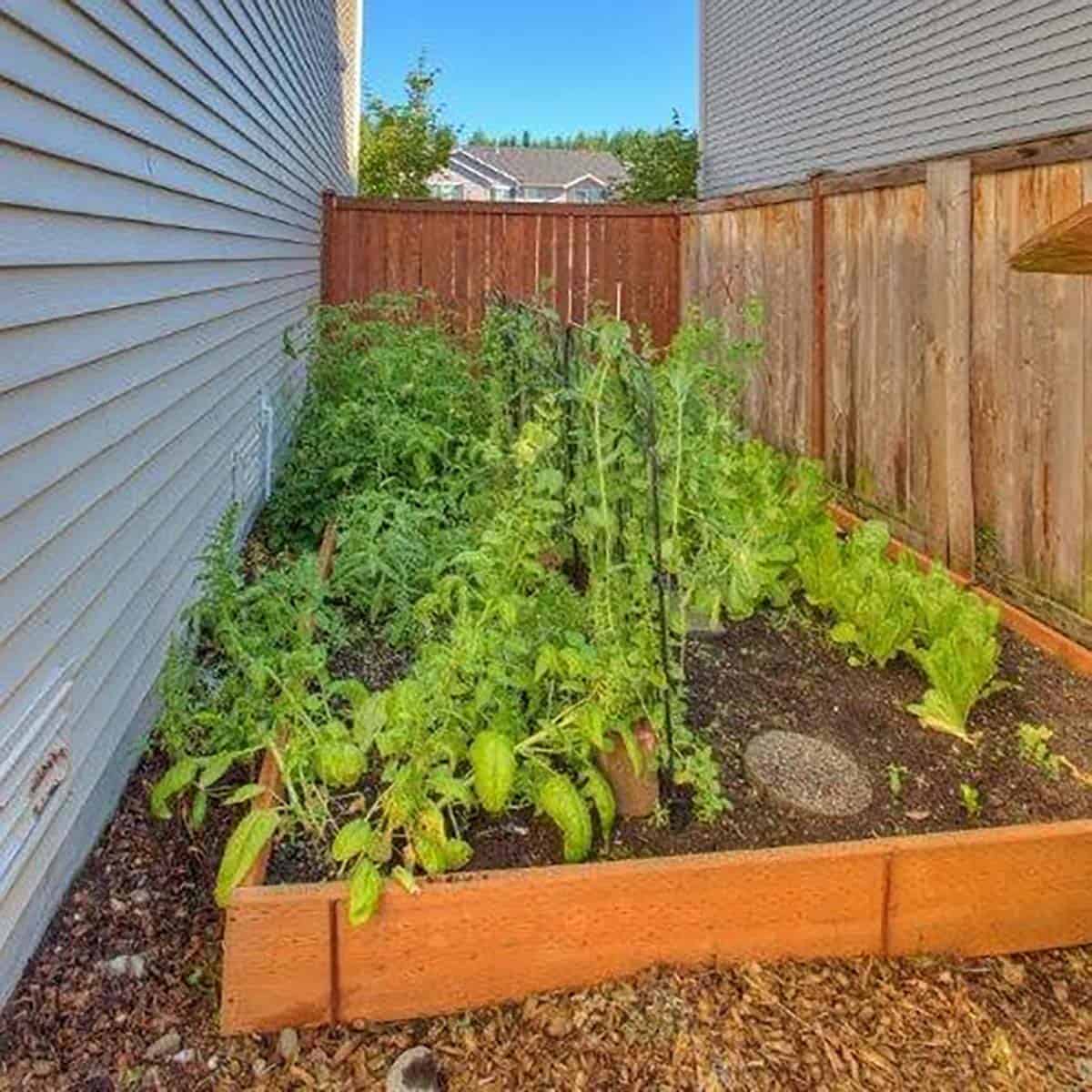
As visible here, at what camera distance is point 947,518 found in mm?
3965

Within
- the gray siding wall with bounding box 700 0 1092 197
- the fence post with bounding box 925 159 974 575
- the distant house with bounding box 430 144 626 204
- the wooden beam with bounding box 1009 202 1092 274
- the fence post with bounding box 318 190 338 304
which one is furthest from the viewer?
the distant house with bounding box 430 144 626 204

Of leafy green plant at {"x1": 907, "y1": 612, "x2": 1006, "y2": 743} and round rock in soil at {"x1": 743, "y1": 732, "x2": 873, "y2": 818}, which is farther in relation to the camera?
leafy green plant at {"x1": 907, "y1": 612, "x2": 1006, "y2": 743}

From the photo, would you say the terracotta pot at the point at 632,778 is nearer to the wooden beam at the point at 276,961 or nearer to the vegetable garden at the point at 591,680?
the vegetable garden at the point at 591,680

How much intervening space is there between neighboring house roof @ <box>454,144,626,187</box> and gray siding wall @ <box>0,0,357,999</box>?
1482 inches

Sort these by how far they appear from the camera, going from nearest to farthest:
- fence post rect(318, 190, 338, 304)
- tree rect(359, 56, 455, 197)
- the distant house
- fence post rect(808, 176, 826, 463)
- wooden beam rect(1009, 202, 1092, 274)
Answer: wooden beam rect(1009, 202, 1092, 274)
fence post rect(808, 176, 826, 463)
fence post rect(318, 190, 338, 304)
tree rect(359, 56, 455, 197)
the distant house

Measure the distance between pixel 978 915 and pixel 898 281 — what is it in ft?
9.60

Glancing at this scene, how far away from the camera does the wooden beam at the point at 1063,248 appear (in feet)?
4.62

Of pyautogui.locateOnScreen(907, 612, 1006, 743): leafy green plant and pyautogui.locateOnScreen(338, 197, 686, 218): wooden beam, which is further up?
pyautogui.locateOnScreen(338, 197, 686, 218): wooden beam

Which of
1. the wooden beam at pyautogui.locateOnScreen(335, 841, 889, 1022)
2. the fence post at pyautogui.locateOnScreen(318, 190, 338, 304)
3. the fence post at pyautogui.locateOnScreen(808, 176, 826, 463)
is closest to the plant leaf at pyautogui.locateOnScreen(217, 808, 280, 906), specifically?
the wooden beam at pyautogui.locateOnScreen(335, 841, 889, 1022)

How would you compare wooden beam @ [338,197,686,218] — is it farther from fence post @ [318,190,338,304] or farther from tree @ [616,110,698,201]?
tree @ [616,110,698,201]

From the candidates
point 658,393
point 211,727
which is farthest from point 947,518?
point 211,727

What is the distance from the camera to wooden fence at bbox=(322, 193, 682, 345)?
790 centimetres

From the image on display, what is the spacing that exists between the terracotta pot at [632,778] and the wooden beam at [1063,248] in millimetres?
1200

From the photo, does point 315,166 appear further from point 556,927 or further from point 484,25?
point 484,25
